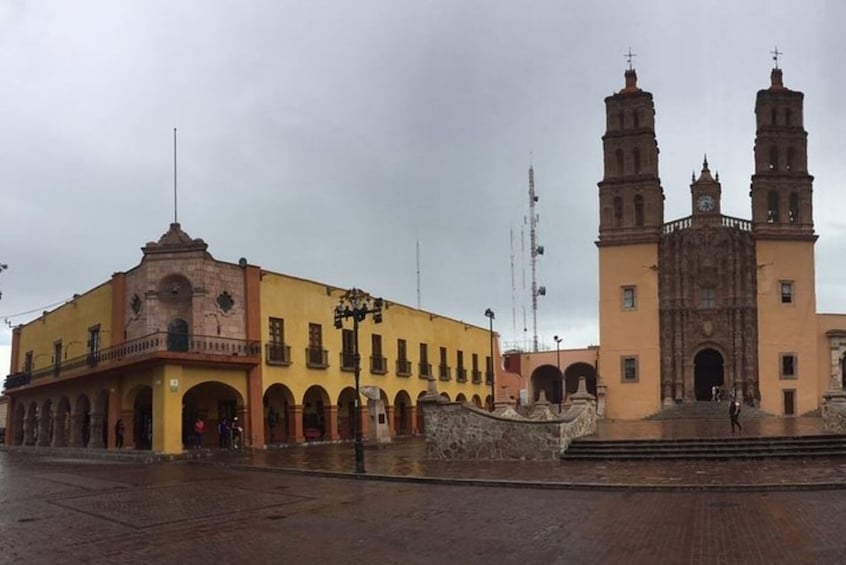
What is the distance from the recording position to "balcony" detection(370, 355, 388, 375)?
1479 inches

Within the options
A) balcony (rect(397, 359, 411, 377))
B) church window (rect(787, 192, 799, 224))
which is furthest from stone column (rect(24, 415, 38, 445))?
church window (rect(787, 192, 799, 224))

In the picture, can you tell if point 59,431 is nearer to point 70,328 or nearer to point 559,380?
point 70,328

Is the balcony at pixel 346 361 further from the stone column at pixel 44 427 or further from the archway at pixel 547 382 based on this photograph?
the archway at pixel 547 382

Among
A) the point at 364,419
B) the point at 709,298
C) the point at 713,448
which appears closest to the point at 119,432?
the point at 364,419

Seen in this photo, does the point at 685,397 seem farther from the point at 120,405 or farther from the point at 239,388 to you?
the point at 120,405

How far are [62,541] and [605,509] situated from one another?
7.63 metres

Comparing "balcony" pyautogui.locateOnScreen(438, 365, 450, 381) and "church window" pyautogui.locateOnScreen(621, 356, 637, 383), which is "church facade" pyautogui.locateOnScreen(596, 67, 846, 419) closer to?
"church window" pyautogui.locateOnScreen(621, 356, 637, 383)

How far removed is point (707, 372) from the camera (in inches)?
1887

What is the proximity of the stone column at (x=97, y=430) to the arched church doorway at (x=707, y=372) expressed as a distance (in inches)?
1279

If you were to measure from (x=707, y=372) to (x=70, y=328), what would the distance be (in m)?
35.1

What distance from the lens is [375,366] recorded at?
37.8 meters

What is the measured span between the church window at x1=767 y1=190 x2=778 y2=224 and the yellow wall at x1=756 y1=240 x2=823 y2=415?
5.07 ft

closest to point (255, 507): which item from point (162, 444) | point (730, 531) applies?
point (730, 531)

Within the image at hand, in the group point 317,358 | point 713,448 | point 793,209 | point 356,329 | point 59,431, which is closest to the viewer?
point 713,448
